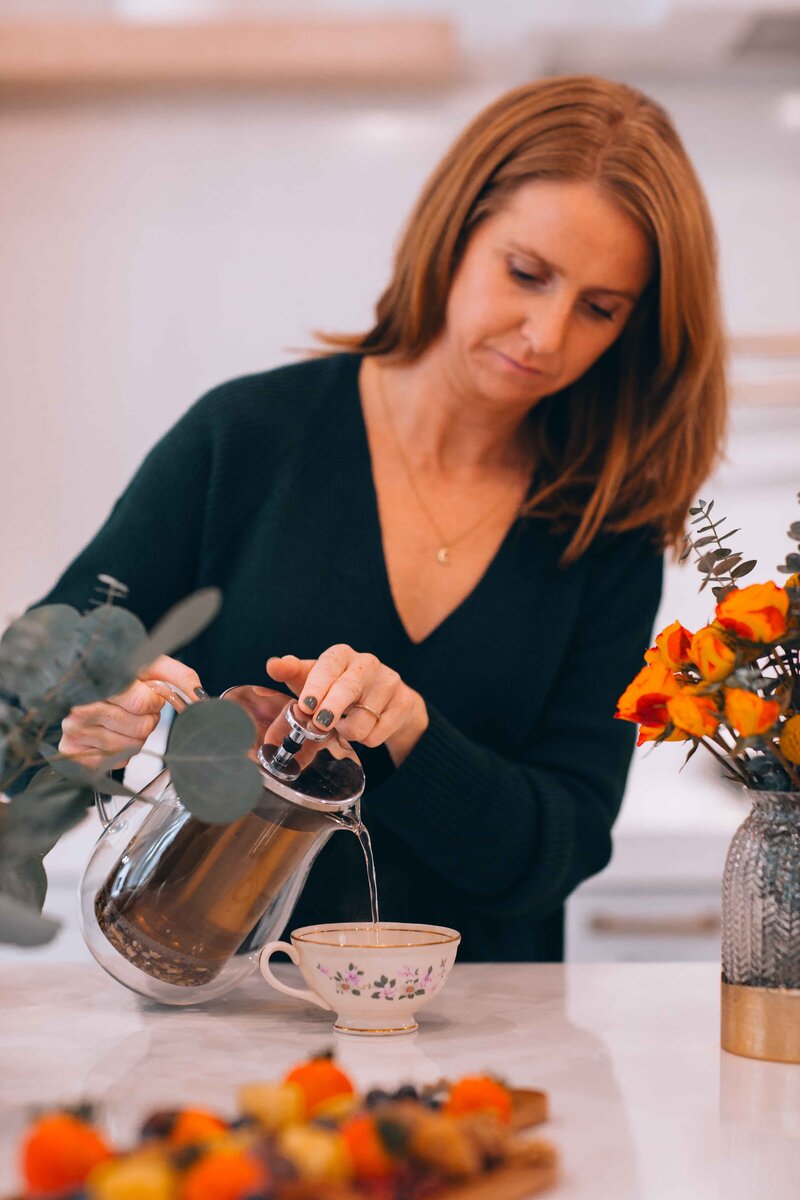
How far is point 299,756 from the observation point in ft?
3.03

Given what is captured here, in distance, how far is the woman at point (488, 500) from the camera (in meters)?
1.29

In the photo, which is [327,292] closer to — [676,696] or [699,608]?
[699,608]

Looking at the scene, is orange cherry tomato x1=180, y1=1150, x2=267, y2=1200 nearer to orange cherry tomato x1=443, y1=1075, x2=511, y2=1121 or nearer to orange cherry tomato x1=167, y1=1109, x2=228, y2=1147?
orange cherry tomato x1=167, y1=1109, x2=228, y2=1147

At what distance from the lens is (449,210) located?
4.49 feet

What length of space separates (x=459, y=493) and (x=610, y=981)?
584mm

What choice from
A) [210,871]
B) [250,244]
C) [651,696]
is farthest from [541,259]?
[250,244]

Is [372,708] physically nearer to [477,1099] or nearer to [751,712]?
[751,712]

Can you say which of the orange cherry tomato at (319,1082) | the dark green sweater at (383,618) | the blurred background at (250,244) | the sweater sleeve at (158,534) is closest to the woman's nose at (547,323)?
the dark green sweater at (383,618)

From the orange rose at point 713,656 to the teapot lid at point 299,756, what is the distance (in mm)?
252

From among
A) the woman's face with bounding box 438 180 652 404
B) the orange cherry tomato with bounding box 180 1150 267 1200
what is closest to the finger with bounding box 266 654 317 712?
the woman's face with bounding box 438 180 652 404

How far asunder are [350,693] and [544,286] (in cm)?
54

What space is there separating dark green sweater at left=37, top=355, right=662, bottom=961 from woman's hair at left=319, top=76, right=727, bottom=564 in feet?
0.21

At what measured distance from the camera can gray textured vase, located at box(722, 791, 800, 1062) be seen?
0.83 metres

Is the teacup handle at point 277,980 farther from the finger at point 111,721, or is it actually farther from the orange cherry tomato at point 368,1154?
the orange cherry tomato at point 368,1154
